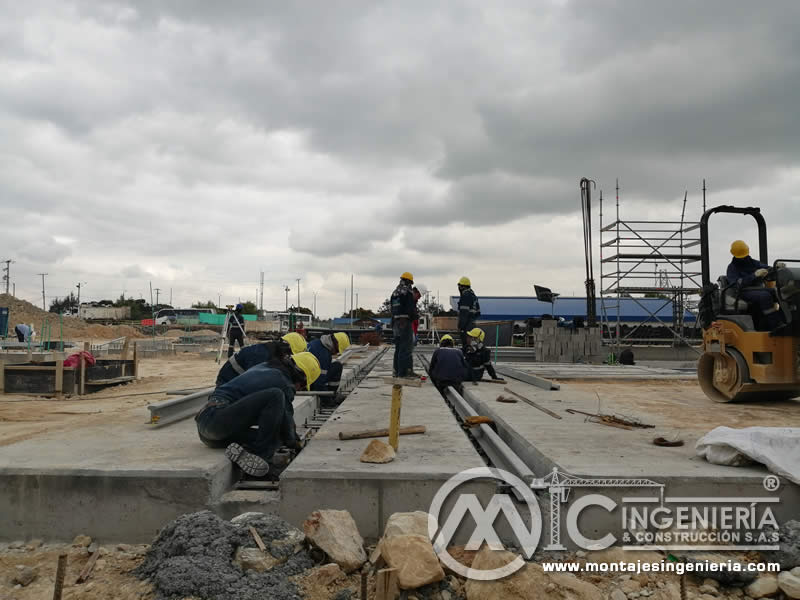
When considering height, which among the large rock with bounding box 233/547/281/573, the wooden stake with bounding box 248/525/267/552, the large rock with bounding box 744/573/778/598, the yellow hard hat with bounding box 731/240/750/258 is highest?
the yellow hard hat with bounding box 731/240/750/258

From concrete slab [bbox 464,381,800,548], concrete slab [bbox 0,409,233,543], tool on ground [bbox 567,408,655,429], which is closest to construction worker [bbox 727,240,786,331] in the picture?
concrete slab [bbox 464,381,800,548]

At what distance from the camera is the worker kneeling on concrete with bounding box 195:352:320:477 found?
149 inches

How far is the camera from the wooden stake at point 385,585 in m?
2.35

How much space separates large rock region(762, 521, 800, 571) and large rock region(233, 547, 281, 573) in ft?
8.60

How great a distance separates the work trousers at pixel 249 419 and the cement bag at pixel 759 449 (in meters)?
3.03

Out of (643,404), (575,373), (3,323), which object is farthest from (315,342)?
(3,323)

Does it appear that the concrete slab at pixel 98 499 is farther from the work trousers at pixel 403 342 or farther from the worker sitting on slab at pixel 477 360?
the worker sitting on slab at pixel 477 360

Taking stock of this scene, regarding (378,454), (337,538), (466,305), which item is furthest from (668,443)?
(466,305)

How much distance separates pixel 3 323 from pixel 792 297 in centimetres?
2596

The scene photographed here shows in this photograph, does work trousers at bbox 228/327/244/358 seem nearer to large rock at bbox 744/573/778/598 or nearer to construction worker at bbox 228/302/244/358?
construction worker at bbox 228/302/244/358

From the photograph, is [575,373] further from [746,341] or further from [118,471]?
[118,471]

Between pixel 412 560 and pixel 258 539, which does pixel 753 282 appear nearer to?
pixel 412 560

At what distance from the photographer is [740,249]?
6.58m

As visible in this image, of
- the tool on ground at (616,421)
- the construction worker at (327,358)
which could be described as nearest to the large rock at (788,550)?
the tool on ground at (616,421)
